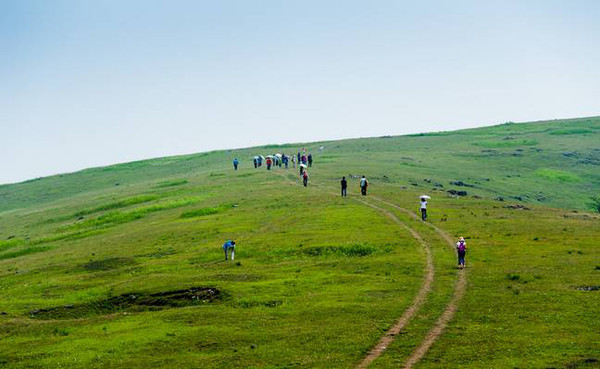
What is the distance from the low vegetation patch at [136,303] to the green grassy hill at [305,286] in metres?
0.15

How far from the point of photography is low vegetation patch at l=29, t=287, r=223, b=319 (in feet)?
181

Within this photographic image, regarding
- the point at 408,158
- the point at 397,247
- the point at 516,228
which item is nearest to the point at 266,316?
the point at 397,247

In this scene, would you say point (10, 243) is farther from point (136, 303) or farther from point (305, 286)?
point (305, 286)

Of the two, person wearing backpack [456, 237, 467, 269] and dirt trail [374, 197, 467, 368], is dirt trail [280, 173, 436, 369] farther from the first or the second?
person wearing backpack [456, 237, 467, 269]

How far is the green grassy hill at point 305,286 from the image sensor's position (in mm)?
40219

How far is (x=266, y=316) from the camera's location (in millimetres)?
48031

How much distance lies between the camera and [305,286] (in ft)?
181

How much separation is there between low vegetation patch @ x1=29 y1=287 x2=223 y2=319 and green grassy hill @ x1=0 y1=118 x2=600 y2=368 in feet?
0.50

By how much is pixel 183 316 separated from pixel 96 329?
6.48 meters

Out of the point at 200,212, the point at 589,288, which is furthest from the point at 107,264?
the point at 589,288

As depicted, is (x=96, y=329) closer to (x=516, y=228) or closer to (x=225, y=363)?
(x=225, y=363)

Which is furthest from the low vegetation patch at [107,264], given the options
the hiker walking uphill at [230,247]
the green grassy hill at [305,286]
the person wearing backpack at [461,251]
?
the person wearing backpack at [461,251]

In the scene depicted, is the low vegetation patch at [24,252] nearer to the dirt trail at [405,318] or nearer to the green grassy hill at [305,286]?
the green grassy hill at [305,286]

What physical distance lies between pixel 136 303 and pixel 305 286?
47.3 feet
